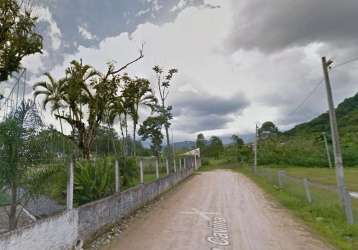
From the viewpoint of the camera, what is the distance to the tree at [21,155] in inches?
166

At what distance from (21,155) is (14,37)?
9.11 meters

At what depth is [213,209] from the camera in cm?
906

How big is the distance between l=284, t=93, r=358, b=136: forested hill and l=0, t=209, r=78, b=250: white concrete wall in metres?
57.0

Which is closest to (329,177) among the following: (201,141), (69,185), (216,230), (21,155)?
(216,230)

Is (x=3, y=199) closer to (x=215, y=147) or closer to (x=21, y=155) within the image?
(x=21, y=155)

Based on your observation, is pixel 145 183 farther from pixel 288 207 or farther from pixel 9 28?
pixel 9 28

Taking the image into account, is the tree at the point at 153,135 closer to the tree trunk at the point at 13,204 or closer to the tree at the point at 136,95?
A: the tree at the point at 136,95

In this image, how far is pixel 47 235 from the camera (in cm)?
440

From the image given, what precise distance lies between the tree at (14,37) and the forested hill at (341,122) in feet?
179

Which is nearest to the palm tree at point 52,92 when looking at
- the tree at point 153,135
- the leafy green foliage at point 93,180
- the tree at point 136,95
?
the tree at point 136,95

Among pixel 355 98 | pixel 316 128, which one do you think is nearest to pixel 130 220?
pixel 316 128

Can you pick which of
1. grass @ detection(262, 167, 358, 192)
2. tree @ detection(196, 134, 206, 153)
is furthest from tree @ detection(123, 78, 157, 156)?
tree @ detection(196, 134, 206, 153)

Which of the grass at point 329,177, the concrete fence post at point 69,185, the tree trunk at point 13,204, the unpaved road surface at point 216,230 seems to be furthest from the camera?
the grass at point 329,177

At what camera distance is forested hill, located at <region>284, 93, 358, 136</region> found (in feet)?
192
